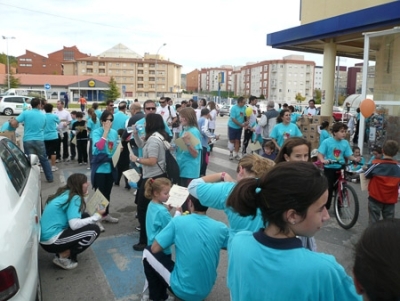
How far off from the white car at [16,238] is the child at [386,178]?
4.16 meters

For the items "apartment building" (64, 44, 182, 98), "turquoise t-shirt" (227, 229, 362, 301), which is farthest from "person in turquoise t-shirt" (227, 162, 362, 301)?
"apartment building" (64, 44, 182, 98)

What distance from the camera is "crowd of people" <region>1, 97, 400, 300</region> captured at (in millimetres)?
1348

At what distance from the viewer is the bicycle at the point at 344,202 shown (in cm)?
550

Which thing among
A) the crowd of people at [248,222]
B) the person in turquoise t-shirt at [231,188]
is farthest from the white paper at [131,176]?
the person in turquoise t-shirt at [231,188]

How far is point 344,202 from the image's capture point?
570 cm

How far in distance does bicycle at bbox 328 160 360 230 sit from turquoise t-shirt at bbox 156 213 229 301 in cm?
325

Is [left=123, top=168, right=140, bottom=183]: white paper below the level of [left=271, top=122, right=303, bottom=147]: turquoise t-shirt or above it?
below

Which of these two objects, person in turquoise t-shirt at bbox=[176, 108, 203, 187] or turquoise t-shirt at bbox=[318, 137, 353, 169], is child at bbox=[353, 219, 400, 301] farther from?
turquoise t-shirt at bbox=[318, 137, 353, 169]

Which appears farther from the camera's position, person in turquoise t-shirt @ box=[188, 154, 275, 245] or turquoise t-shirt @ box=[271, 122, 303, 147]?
turquoise t-shirt @ box=[271, 122, 303, 147]

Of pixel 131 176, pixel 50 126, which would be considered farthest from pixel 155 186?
pixel 50 126

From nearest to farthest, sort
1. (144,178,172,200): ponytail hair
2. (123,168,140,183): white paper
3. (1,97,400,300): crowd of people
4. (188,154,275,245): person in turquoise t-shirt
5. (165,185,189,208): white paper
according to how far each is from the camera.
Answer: (1,97,400,300): crowd of people → (188,154,275,245): person in turquoise t-shirt → (165,185,189,208): white paper → (144,178,172,200): ponytail hair → (123,168,140,183): white paper

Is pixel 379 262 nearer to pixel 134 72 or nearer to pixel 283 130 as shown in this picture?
pixel 283 130

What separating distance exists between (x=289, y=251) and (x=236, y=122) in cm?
995

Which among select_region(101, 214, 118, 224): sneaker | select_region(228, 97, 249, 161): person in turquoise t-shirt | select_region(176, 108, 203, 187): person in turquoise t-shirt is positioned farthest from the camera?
select_region(228, 97, 249, 161): person in turquoise t-shirt
